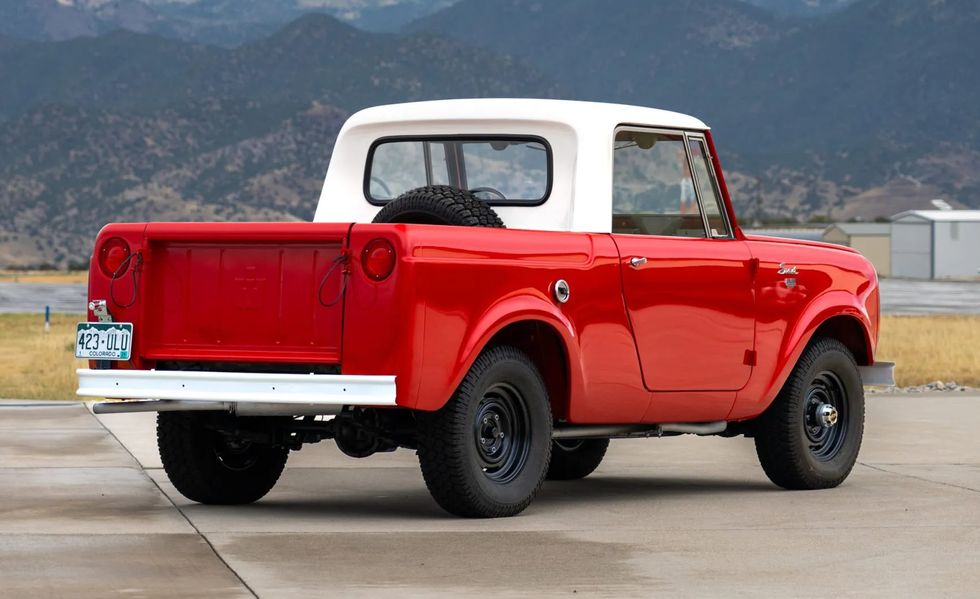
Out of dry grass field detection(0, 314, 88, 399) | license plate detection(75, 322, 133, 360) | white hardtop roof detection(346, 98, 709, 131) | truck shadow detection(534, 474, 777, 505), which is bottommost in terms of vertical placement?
dry grass field detection(0, 314, 88, 399)

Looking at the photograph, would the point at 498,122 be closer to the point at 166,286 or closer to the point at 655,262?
the point at 655,262

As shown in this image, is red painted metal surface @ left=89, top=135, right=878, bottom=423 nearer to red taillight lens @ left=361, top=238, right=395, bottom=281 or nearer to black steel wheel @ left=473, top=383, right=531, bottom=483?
red taillight lens @ left=361, top=238, right=395, bottom=281

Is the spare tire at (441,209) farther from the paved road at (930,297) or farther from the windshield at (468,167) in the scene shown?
the paved road at (930,297)

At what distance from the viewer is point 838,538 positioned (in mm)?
8203

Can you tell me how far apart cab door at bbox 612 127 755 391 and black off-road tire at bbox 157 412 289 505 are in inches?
82.4

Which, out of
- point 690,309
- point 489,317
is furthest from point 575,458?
point 489,317

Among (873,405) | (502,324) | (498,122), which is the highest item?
(498,122)

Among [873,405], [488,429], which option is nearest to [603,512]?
[488,429]

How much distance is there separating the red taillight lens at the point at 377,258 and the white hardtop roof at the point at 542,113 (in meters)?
1.67

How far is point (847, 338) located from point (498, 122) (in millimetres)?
2810

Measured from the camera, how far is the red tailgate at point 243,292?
817 cm

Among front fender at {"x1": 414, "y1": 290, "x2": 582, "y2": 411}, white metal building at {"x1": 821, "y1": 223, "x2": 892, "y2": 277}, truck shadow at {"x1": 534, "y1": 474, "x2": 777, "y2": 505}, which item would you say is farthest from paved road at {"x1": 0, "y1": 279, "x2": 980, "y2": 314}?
front fender at {"x1": 414, "y1": 290, "x2": 582, "y2": 411}

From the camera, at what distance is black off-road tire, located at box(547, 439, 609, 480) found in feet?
36.7

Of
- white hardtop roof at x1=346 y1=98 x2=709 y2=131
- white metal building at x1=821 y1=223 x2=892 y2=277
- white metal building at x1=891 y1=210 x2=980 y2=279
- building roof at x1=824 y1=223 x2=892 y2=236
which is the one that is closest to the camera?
white hardtop roof at x1=346 y1=98 x2=709 y2=131
